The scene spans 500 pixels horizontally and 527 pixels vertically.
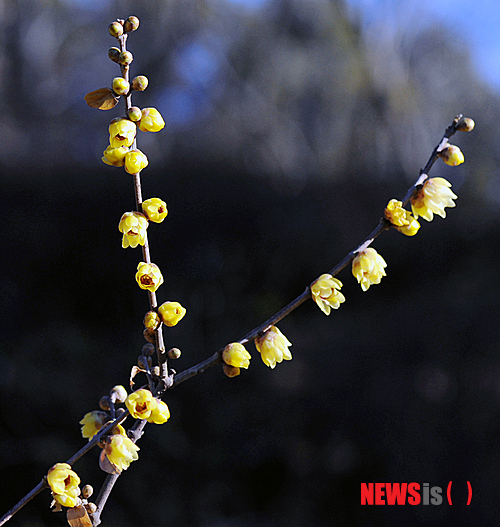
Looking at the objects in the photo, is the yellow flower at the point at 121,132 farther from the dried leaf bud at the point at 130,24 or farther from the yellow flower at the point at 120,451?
the yellow flower at the point at 120,451

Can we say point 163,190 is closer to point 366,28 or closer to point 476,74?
point 366,28

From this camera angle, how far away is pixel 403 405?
6.95 feet

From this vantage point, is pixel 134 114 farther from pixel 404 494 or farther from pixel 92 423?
pixel 404 494

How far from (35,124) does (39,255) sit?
2.53ft

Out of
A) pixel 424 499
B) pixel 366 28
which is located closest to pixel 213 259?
pixel 424 499

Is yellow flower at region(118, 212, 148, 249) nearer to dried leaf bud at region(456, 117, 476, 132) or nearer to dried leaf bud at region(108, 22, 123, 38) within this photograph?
dried leaf bud at region(108, 22, 123, 38)

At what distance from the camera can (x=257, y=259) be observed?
2375mm

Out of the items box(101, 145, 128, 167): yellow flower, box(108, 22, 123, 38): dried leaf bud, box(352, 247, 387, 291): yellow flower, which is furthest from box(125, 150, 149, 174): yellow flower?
box(352, 247, 387, 291): yellow flower

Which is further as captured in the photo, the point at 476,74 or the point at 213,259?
the point at 476,74

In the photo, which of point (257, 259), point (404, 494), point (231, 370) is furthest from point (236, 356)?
point (257, 259)

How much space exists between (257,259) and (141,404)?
6.53ft

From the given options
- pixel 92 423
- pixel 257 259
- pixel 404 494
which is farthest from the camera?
pixel 257 259

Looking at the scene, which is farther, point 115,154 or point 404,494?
point 404,494

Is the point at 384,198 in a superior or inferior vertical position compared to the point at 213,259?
superior
